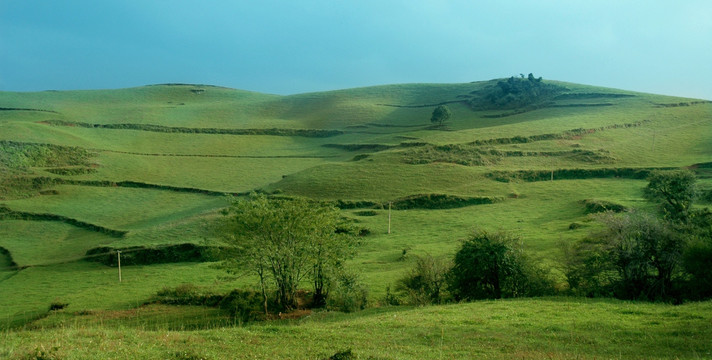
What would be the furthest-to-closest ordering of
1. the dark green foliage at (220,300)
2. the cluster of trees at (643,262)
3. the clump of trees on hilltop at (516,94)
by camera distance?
1. the clump of trees on hilltop at (516,94)
2. the dark green foliage at (220,300)
3. the cluster of trees at (643,262)

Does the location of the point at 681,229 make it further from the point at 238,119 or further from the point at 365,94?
the point at 365,94

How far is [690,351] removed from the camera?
15.0m

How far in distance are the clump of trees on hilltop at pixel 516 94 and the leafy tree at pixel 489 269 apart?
120950mm

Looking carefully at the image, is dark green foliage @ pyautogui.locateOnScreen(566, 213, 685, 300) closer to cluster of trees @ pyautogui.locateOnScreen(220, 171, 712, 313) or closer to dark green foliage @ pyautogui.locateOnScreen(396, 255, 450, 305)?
cluster of trees @ pyautogui.locateOnScreen(220, 171, 712, 313)

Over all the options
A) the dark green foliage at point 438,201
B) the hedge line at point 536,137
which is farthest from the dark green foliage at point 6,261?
the hedge line at point 536,137

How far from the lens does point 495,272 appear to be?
2834cm

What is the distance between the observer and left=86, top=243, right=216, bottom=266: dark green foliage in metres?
46.3

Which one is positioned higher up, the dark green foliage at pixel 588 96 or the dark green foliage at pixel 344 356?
the dark green foliage at pixel 588 96

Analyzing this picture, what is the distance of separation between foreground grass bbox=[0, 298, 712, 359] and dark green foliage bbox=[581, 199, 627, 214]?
31772 millimetres

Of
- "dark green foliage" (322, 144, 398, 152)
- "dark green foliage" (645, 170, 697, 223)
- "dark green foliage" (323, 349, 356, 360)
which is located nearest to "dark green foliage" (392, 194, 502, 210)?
"dark green foliage" (645, 170, 697, 223)

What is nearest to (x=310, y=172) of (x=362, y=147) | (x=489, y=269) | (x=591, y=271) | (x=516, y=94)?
(x=362, y=147)

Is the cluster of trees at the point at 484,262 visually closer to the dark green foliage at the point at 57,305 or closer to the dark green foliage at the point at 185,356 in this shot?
the dark green foliage at the point at 57,305

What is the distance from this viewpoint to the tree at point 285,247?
98.2 feet

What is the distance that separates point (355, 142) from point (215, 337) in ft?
317
